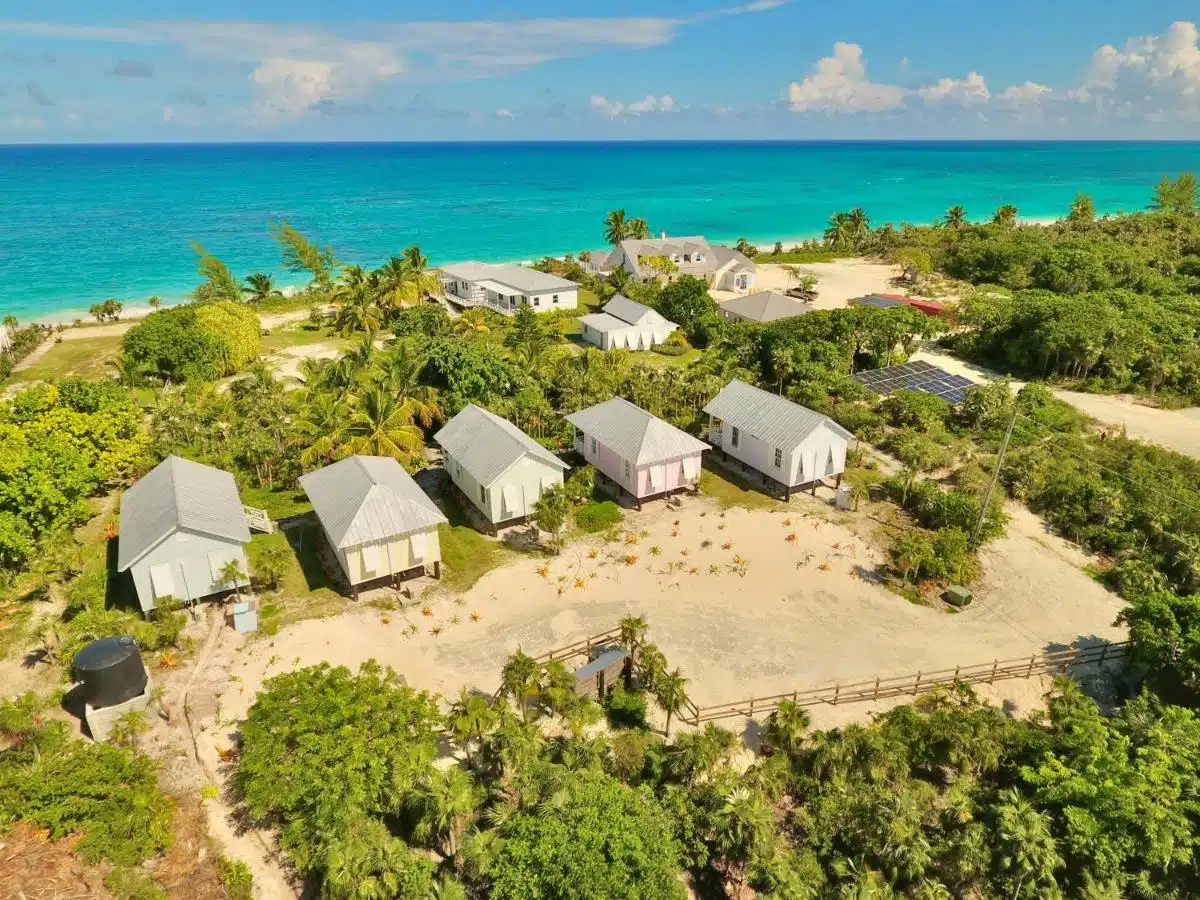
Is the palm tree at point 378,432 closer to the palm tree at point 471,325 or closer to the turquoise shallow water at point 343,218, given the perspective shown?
the palm tree at point 471,325

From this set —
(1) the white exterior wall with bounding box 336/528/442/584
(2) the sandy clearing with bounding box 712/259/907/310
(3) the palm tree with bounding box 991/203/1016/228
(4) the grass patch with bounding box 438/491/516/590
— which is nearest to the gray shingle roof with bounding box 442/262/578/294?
(2) the sandy clearing with bounding box 712/259/907/310

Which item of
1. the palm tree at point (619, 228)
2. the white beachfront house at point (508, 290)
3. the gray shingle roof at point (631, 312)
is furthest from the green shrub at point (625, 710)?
the palm tree at point (619, 228)

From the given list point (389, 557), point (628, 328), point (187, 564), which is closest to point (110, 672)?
point (187, 564)

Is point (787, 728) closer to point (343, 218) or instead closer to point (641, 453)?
point (641, 453)

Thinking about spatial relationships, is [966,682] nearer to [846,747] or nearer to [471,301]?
[846,747]

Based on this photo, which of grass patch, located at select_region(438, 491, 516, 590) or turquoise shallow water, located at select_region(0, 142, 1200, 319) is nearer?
grass patch, located at select_region(438, 491, 516, 590)

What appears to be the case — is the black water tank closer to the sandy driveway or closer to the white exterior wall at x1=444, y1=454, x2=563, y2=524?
the white exterior wall at x1=444, y1=454, x2=563, y2=524
